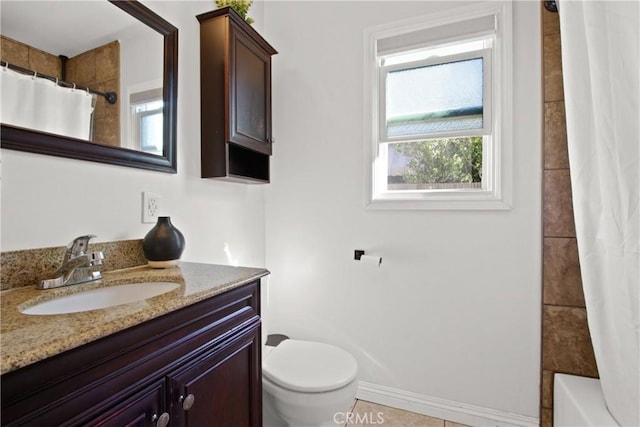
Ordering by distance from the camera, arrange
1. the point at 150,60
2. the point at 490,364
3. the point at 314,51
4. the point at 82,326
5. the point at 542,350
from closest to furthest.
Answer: the point at 82,326
the point at 150,60
the point at 542,350
the point at 490,364
the point at 314,51

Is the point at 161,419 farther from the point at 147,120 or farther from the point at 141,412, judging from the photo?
the point at 147,120

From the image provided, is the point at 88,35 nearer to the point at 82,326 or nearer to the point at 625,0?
the point at 82,326

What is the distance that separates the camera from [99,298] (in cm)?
90

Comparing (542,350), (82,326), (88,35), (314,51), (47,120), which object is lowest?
(542,350)

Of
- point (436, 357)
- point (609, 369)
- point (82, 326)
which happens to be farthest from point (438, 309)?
point (82, 326)

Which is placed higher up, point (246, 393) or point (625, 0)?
point (625, 0)

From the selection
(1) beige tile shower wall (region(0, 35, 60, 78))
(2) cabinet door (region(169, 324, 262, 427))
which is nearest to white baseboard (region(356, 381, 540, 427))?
(2) cabinet door (region(169, 324, 262, 427))

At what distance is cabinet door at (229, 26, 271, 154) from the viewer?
4.61ft

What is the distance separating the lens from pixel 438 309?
163cm

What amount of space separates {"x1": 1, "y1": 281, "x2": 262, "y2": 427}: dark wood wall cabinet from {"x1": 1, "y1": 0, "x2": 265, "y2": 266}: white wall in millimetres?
512

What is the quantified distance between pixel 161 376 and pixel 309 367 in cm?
77

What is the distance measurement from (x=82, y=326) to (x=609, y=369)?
1.45 meters

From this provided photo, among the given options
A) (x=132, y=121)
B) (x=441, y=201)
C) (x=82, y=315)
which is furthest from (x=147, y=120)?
(x=441, y=201)

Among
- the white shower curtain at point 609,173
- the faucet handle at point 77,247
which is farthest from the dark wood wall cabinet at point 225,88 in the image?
the white shower curtain at point 609,173
